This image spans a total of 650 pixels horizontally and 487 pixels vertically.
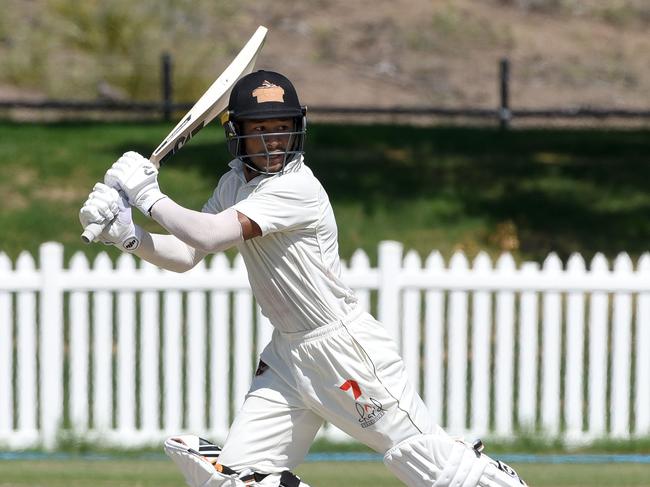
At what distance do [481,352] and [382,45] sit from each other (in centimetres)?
2079

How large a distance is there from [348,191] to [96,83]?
8.25 m

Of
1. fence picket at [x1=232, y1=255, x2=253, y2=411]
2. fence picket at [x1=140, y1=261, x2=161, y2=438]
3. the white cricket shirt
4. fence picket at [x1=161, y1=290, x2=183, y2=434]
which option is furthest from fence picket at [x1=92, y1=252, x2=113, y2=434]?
the white cricket shirt

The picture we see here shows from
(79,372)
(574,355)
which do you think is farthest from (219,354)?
(574,355)

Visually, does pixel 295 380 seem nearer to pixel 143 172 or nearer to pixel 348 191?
pixel 143 172

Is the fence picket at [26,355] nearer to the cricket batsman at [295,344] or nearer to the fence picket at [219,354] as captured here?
the fence picket at [219,354]

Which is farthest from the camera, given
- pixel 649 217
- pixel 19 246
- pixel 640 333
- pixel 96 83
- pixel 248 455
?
pixel 96 83

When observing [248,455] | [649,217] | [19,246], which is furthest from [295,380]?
[649,217]

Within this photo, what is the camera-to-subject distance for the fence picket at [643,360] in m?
8.11

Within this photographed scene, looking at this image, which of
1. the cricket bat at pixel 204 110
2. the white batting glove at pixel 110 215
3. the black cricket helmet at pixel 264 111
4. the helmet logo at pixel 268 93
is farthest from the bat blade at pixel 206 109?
the white batting glove at pixel 110 215

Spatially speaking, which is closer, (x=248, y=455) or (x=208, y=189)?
(x=248, y=455)

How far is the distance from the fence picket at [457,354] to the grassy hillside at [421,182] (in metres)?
3.50

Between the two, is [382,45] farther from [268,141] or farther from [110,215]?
[110,215]

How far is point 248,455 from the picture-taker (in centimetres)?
475

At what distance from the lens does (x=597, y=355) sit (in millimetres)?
8219
